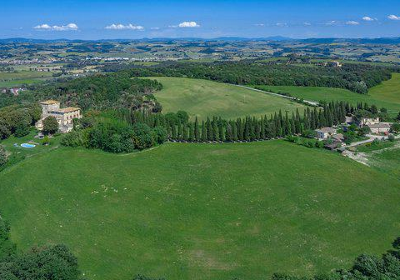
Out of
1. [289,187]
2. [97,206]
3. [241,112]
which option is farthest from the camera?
[241,112]

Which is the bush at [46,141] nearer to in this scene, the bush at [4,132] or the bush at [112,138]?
the bush at [4,132]

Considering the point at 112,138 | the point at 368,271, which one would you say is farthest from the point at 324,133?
the point at 368,271

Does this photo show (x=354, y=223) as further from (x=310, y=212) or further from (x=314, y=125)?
(x=314, y=125)

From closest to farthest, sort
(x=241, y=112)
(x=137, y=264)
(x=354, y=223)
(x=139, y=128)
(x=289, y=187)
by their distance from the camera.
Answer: (x=137, y=264), (x=354, y=223), (x=289, y=187), (x=139, y=128), (x=241, y=112)

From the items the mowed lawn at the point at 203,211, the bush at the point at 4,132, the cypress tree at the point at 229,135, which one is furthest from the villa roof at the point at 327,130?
the bush at the point at 4,132

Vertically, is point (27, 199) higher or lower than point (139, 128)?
lower

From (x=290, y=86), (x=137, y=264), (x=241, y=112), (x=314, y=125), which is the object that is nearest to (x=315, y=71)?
(x=290, y=86)

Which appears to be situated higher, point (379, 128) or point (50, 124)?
point (379, 128)

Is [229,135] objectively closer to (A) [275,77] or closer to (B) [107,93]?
(B) [107,93]
